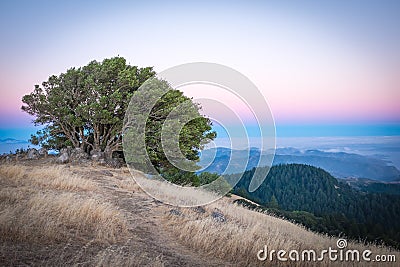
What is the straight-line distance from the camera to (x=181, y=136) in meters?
22.4

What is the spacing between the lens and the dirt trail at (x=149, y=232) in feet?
22.3

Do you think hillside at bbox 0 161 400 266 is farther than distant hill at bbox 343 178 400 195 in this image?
No

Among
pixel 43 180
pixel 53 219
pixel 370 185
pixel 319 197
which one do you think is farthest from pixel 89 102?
pixel 370 185

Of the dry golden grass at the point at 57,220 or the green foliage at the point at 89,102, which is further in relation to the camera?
the green foliage at the point at 89,102

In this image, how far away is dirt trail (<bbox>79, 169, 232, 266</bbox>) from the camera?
679cm

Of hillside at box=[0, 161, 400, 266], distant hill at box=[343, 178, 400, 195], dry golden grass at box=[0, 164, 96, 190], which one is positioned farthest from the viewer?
distant hill at box=[343, 178, 400, 195]

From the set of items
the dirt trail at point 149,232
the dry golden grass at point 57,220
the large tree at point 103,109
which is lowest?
the dirt trail at point 149,232

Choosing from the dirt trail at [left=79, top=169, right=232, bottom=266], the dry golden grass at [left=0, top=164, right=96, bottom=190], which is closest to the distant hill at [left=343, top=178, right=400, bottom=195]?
the dirt trail at [left=79, top=169, right=232, bottom=266]

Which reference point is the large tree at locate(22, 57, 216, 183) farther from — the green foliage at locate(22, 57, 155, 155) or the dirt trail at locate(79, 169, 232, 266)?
the dirt trail at locate(79, 169, 232, 266)

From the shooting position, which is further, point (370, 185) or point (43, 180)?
point (370, 185)

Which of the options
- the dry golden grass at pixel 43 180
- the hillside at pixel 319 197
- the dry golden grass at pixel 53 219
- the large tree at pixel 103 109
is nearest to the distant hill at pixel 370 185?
the hillside at pixel 319 197

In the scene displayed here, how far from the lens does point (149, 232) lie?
8562 millimetres

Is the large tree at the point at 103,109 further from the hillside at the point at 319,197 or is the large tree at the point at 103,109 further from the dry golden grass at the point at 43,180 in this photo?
the hillside at the point at 319,197

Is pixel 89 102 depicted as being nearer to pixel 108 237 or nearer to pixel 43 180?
pixel 43 180
